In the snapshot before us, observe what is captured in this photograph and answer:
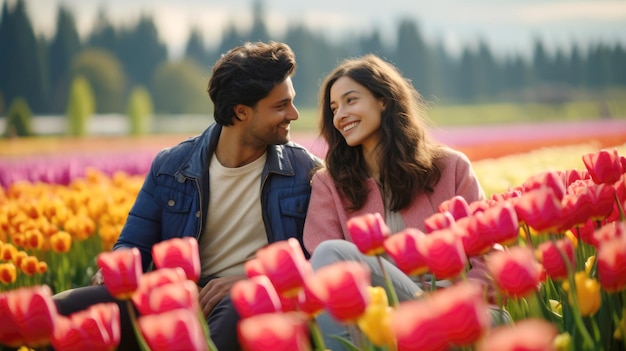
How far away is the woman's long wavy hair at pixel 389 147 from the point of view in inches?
120

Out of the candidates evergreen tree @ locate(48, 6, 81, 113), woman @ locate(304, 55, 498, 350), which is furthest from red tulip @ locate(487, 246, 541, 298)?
evergreen tree @ locate(48, 6, 81, 113)

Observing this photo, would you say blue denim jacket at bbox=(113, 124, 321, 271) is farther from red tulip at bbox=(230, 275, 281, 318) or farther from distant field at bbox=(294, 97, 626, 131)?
distant field at bbox=(294, 97, 626, 131)

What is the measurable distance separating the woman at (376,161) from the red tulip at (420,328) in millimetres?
1811

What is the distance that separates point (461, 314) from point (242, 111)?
241 centimetres

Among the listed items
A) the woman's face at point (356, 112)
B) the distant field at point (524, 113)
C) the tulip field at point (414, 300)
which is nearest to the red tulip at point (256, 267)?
the tulip field at point (414, 300)

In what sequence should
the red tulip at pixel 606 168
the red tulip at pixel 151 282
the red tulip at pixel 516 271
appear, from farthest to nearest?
the red tulip at pixel 606 168
the red tulip at pixel 151 282
the red tulip at pixel 516 271

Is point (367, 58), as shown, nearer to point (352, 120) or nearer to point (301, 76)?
point (352, 120)

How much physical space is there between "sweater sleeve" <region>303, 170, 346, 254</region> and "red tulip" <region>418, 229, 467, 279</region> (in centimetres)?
154

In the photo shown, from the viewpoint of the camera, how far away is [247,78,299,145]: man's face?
330 cm

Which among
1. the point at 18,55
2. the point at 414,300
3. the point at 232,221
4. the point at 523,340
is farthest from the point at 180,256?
the point at 18,55

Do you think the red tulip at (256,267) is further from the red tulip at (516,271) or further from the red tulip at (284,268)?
the red tulip at (516,271)

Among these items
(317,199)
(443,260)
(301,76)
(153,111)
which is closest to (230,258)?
(317,199)

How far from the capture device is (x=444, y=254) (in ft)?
4.63

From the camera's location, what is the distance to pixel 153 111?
178 ft
